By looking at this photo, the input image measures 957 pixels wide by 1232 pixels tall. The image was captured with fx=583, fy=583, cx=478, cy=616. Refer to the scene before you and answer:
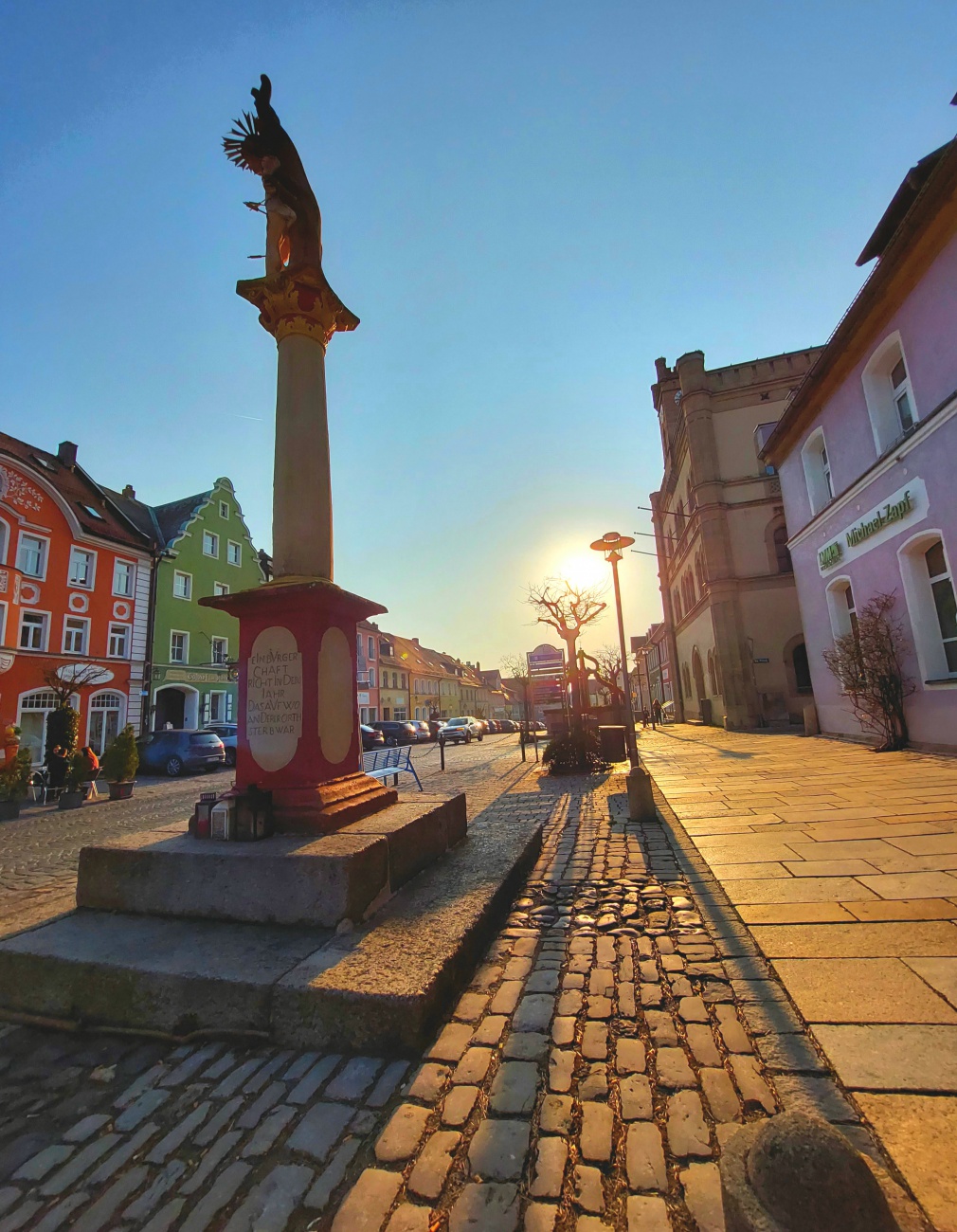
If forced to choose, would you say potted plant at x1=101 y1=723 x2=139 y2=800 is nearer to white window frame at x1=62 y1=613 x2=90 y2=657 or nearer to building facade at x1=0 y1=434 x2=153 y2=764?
building facade at x1=0 y1=434 x2=153 y2=764

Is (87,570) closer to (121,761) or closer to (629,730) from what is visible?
(121,761)

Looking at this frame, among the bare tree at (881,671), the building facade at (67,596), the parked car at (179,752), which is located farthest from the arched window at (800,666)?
the building facade at (67,596)

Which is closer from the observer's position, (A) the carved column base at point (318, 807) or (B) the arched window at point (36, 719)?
(A) the carved column base at point (318, 807)

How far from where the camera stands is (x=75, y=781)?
12914 millimetres

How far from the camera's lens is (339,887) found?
332 cm

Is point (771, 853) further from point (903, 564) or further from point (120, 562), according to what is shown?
point (120, 562)

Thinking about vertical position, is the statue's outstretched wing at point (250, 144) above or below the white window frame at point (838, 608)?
above

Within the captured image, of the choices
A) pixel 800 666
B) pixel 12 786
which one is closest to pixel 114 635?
pixel 12 786

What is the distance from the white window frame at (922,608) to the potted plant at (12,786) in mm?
17075

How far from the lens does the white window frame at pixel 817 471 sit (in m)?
13.8

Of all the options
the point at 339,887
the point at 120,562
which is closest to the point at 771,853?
the point at 339,887

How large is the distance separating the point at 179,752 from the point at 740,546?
22107 millimetres

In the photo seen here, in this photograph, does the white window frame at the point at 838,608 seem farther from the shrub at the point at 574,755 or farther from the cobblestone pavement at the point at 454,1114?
the cobblestone pavement at the point at 454,1114

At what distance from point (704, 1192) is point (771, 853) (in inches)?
146
